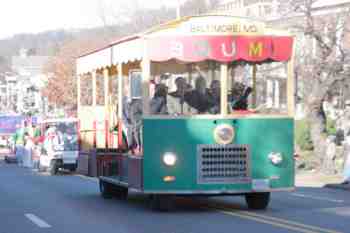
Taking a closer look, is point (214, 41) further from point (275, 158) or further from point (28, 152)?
point (28, 152)

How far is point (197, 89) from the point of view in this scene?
16.8 metres

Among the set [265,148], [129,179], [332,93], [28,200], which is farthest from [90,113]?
[332,93]

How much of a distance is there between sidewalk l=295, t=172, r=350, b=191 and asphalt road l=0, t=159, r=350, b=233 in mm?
3070

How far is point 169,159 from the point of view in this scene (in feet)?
52.9

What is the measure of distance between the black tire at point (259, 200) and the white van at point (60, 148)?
660 inches

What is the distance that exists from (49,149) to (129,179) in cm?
1819

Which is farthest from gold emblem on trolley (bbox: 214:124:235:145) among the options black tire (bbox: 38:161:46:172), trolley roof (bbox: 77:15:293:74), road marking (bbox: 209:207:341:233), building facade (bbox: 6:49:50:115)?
building facade (bbox: 6:49:50:115)

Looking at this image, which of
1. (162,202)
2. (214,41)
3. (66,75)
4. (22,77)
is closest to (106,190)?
(162,202)

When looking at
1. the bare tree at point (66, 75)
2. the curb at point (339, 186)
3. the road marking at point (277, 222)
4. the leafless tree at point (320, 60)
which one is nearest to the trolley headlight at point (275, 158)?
the road marking at point (277, 222)

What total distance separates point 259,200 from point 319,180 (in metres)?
12.3

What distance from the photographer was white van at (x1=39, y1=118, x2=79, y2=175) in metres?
34.5

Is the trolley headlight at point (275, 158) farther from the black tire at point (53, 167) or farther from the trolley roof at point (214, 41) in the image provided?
the black tire at point (53, 167)

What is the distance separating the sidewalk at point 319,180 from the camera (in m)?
26.1

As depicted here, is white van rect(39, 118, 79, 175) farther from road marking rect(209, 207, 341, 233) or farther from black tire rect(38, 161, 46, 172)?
road marking rect(209, 207, 341, 233)
